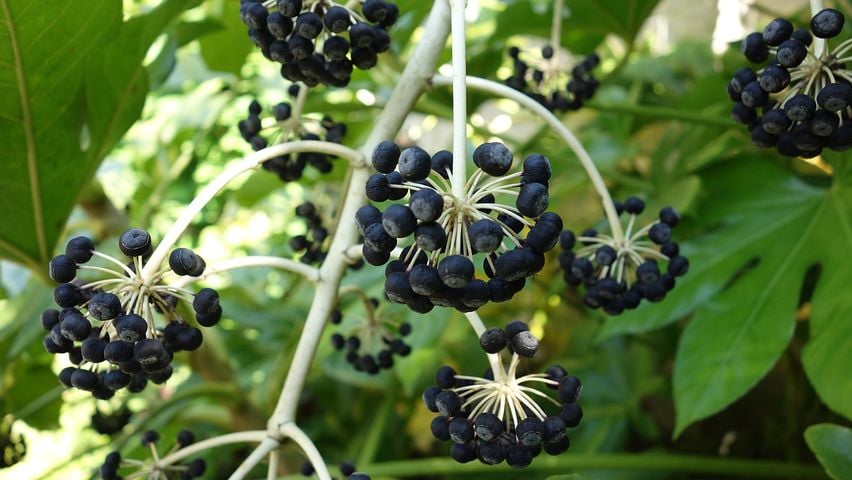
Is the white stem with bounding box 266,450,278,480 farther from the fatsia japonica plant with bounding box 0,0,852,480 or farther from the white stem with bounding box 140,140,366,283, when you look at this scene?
the white stem with bounding box 140,140,366,283

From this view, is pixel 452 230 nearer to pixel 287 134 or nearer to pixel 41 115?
pixel 287 134

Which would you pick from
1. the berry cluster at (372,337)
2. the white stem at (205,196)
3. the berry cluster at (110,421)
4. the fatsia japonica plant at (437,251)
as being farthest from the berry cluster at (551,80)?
the berry cluster at (110,421)

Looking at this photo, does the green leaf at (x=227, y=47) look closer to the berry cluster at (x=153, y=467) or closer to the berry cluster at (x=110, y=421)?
the berry cluster at (x=110, y=421)

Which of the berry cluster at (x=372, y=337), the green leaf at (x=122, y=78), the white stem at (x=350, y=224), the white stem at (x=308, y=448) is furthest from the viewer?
the green leaf at (x=122, y=78)

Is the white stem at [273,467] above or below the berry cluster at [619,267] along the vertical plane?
below

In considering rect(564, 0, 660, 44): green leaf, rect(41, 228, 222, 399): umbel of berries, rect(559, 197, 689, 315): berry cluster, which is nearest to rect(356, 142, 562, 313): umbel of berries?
rect(41, 228, 222, 399): umbel of berries
